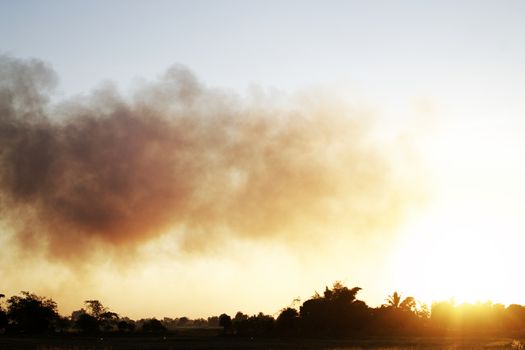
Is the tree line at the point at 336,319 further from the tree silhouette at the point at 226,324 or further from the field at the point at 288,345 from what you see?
the field at the point at 288,345

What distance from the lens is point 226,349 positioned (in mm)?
65125

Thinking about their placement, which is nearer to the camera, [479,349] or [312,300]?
[479,349]

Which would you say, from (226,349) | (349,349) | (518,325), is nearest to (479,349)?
(349,349)

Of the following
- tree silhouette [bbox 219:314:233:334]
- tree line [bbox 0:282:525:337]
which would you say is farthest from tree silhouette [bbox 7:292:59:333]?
tree silhouette [bbox 219:314:233:334]

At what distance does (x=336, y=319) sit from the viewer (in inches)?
4503

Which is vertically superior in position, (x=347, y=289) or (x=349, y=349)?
(x=347, y=289)

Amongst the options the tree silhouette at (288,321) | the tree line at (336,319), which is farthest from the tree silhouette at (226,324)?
the tree silhouette at (288,321)

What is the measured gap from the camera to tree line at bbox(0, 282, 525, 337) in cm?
11362

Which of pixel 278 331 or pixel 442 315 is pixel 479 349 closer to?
pixel 278 331

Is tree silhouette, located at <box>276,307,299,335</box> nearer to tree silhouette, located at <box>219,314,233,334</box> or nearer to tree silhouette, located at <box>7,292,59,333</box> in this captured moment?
tree silhouette, located at <box>219,314,233,334</box>

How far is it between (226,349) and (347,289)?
59487mm

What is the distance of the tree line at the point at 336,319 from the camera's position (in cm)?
11362

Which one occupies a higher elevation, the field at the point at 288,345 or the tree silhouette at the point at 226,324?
the tree silhouette at the point at 226,324

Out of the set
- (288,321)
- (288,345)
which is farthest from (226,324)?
(288,345)
